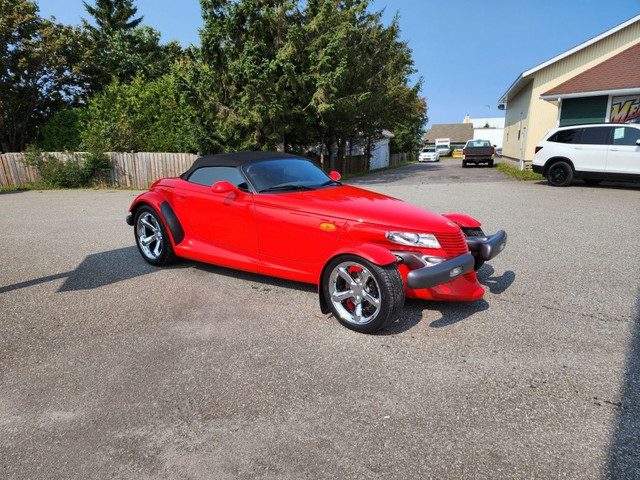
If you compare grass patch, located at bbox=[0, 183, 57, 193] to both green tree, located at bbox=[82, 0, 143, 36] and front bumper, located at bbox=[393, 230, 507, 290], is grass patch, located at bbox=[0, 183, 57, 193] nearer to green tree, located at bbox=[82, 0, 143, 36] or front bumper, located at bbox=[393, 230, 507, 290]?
front bumper, located at bbox=[393, 230, 507, 290]

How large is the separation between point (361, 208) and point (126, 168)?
15681 millimetres

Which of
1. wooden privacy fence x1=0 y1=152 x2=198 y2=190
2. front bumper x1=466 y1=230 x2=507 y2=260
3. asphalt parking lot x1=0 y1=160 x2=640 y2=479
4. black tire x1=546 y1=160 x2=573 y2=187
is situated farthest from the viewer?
wooden privacy fence x1=0 y1=152 x2=198 y2=190

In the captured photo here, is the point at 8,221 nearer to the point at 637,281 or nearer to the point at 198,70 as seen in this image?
the point at 198,70

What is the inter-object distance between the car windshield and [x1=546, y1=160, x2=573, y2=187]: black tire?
11047 millimetres

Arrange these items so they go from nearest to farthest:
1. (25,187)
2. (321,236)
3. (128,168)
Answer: (321,236), (25,187), (128,168)

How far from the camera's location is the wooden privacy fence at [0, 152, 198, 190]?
54.9ft

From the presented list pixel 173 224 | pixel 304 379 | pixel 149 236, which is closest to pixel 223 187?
pixel 173 224

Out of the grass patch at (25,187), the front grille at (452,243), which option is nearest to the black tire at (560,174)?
the front grille at (452,243)

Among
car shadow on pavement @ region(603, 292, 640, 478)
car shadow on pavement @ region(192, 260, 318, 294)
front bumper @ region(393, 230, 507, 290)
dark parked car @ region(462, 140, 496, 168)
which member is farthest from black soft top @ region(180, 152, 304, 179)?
dark parked car @ region(462, 140, 496, 168)

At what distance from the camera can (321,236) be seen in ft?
12.4

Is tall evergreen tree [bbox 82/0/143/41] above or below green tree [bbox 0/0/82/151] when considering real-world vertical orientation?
above

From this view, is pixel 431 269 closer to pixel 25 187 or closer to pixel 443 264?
pixel 443 264

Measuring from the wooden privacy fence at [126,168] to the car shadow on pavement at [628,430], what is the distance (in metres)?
16.2

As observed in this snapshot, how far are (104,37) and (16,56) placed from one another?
35.9ft
